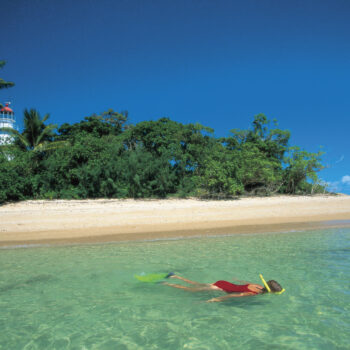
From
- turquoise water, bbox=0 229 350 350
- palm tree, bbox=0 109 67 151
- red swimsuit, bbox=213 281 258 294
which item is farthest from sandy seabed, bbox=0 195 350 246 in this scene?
palm tree, bbox=0 109 67 151

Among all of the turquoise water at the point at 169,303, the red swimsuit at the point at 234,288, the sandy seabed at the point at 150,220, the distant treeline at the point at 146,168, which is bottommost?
the turquoise water at the point at 169,303

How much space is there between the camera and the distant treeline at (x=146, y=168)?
16562 millimetres

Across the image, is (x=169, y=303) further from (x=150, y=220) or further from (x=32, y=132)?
(x=32, y=132)

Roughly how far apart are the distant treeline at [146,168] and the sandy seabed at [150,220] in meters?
2.45

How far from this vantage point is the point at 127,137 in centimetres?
2325

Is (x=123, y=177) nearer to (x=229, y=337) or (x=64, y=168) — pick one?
(x=64, y=168)

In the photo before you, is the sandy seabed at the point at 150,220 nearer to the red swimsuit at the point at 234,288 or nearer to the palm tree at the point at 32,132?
the red swimsuit at the point at 234,288

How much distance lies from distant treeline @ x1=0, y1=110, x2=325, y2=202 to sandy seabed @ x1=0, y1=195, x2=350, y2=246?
8.04ft

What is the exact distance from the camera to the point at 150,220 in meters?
11.8

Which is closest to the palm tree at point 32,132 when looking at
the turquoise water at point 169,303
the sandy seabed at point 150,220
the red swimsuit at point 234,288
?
the sandy seabed at point 150,220

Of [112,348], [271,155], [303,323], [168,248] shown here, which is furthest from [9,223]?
[271,155]

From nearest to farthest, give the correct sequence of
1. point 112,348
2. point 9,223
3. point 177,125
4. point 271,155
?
point 112,348 → point 9,223 → point 177,125 → point 271,155

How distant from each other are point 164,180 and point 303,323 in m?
14.1

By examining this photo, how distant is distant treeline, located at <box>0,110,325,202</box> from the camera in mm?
16562
